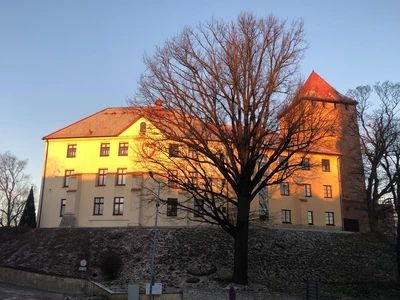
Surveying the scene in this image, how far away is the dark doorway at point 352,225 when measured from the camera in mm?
47978

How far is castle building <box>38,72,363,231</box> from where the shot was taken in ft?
135

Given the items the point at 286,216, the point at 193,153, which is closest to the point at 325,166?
the point at 286,216

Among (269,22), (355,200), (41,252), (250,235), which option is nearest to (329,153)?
(355,200)

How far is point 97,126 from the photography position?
4631 centimetres

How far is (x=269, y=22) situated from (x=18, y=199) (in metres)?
52.4

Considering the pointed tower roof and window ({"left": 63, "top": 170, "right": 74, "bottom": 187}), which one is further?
the pointed tower roof

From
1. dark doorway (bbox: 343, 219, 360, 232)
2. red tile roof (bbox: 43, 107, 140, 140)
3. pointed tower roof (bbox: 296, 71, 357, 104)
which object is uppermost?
pointed tower roof (bbox: 296, 71, 357, 104)

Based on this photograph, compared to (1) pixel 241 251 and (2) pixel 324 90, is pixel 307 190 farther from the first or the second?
(1) pixel 241 251

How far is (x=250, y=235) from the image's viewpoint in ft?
112

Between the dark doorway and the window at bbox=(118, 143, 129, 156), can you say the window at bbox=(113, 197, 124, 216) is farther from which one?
the dark doorway

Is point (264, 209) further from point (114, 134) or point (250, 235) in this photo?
point (114, 134)

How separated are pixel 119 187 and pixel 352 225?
28075 millimetres

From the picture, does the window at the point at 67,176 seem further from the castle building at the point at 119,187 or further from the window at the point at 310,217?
the window at the point at 310,217

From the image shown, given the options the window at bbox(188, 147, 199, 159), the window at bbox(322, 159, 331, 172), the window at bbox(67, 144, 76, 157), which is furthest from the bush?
the window at bbox(322, 159, 331, 172)
